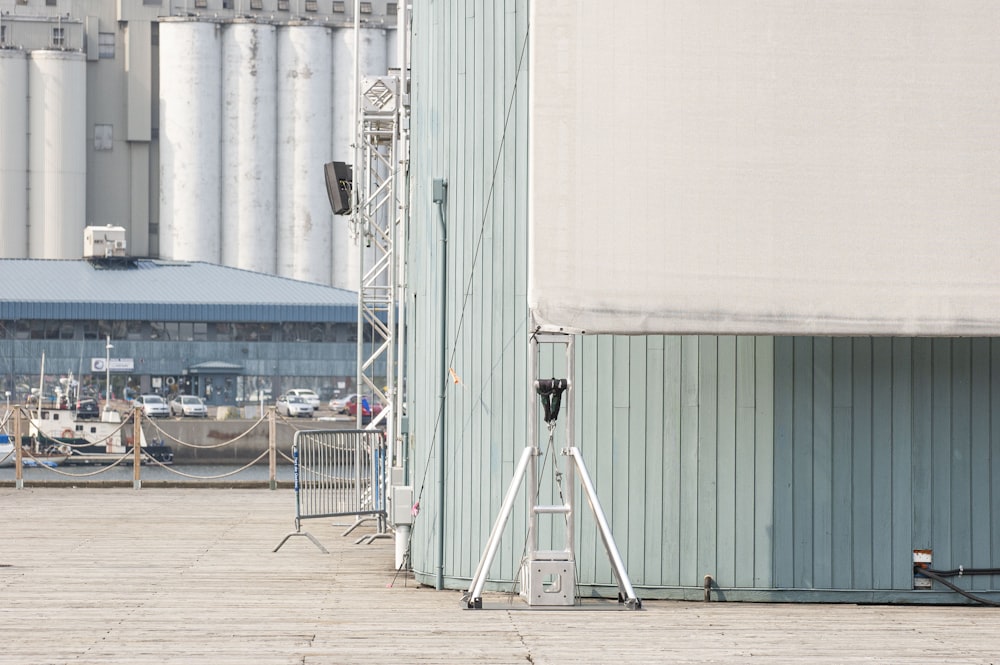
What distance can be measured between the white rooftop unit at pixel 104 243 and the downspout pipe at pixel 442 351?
6757cm

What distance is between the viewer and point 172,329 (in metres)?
79.6

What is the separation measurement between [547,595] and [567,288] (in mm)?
2194

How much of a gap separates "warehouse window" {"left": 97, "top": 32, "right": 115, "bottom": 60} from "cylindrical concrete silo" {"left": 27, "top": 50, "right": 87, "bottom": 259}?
326cm

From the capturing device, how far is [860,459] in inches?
440

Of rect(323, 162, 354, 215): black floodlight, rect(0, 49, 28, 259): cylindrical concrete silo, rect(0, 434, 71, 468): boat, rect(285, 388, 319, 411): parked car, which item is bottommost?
rect(0, 434, 71, 468): boat

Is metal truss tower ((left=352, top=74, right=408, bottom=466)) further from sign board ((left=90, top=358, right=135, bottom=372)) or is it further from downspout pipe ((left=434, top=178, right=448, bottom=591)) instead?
sign board ((left=90, top=358, right=135, bottom=372))

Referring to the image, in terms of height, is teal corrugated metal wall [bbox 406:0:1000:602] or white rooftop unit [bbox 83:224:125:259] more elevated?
white rooftop unit [bbox 83:224:125:259]

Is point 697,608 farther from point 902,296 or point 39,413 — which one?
point 39,413

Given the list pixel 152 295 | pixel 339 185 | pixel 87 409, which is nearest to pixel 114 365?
pixel 87 409

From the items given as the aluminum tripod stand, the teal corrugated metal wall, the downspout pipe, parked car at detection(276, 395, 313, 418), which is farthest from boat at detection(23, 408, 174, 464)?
the aluminum tripod stand

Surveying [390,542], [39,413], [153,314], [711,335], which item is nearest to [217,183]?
[153,314]

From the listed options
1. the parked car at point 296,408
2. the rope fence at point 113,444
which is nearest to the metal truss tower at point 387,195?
the rope fence at point 113,444

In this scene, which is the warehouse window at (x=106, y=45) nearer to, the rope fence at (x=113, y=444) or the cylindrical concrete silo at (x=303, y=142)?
the cylindrical concrete silo at (x=303, y=142)

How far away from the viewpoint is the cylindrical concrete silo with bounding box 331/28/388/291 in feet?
277
